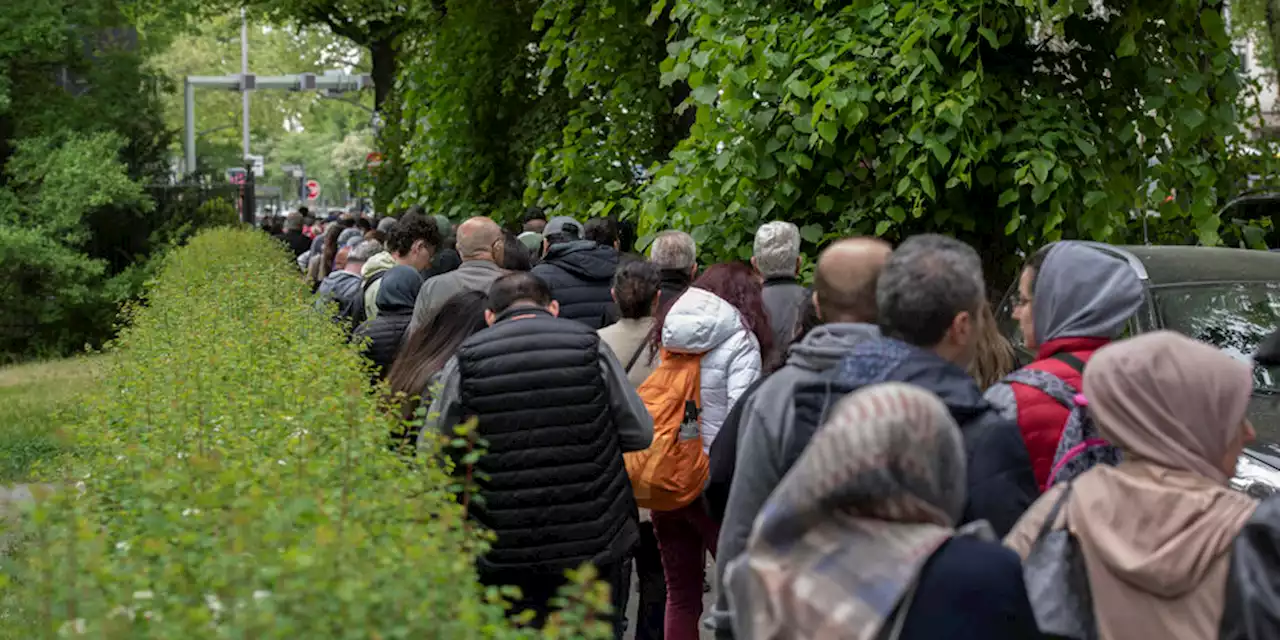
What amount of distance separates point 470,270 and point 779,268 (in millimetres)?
1886

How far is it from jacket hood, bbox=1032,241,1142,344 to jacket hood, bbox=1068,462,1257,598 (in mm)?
1324

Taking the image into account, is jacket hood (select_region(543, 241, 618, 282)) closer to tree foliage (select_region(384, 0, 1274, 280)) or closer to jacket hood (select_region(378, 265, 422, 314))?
jacket hood (select_region(378, 265, 422, 314))

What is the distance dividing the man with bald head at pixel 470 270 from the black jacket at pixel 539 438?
3.09 m

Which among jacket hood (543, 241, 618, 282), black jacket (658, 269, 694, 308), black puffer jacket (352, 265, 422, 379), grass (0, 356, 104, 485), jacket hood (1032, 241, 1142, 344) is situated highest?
jacket hood (1032, 241, 1142, 344)

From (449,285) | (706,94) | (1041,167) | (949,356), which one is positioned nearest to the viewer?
(949,356)

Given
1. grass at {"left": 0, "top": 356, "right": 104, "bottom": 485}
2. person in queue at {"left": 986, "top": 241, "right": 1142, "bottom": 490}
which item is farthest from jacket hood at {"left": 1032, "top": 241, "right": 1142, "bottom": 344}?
grass at {"left": 0, "top": 356, "right": 104, "bottom": 485}

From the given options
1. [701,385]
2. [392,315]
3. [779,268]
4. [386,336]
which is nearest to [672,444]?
[701,385]

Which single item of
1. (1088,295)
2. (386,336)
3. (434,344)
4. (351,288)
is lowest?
(351,288)

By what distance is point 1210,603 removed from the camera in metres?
3.40

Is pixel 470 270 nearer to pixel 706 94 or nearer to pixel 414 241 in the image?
pixel 414 241

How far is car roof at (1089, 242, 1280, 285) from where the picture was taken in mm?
8220

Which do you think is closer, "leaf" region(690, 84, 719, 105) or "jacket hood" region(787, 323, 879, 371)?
"jacket hood" region(787, 323, 879, 371)

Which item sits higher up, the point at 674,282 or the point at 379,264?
the point at 674,282

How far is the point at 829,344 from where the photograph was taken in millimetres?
4473
